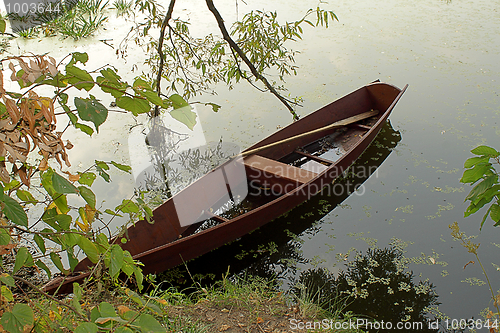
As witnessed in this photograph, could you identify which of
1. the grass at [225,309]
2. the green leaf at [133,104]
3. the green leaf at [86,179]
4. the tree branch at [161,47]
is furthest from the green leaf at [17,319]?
the tree branch at [161,47]

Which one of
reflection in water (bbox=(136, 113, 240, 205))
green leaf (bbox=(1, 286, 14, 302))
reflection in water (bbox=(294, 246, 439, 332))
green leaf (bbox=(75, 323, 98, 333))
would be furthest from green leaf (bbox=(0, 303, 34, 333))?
reflection in water (bbox=(136, 113, 240, 205))

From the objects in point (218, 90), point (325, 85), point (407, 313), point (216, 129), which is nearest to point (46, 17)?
point (218, 90)

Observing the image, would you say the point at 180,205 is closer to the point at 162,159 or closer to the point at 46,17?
the point at 162,159

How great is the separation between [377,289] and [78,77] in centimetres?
308

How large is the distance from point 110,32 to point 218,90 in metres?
3.27

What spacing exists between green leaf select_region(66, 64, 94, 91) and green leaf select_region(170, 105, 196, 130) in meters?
0.26

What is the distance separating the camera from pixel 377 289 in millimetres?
3406

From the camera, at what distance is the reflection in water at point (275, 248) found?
363cm

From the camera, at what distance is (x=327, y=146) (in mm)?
5246

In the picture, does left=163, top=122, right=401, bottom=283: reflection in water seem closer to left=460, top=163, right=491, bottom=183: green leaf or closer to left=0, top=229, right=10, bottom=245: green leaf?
left=460, top=163, right=491, bottom=183: green leaf

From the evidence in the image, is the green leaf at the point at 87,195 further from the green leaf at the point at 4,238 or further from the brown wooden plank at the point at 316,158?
the brown wooden plank at the point at 316,158

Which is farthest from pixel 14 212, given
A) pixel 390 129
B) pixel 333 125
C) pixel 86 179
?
pixel 390 129

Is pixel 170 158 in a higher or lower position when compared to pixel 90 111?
lower

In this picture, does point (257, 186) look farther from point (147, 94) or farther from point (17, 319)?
point (17, 319)
